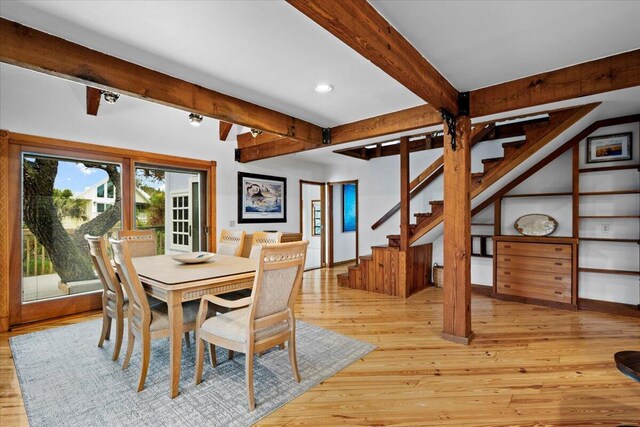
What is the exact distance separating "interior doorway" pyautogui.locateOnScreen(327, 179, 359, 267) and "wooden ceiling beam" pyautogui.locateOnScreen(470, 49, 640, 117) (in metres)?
4.09

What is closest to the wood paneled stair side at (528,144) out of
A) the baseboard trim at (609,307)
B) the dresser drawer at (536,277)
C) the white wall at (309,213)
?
the dresser drawer at (536,277)

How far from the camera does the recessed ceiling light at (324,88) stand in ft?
8.92

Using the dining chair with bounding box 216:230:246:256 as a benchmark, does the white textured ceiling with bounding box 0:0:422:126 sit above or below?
above

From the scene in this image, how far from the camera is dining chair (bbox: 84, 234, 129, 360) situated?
242cm

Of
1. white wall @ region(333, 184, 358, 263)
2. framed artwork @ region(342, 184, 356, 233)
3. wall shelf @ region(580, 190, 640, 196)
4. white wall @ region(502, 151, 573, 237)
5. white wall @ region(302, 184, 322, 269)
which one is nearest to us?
wall shelf @ region(580, 190, 640, 196)

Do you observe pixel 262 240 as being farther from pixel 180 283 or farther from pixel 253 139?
pixel 253 139

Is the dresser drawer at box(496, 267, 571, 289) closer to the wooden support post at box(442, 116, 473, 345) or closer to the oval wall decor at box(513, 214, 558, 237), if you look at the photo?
the oval wall decor at box(513, 214, 558, 237)

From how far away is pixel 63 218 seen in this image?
3688 millimetres

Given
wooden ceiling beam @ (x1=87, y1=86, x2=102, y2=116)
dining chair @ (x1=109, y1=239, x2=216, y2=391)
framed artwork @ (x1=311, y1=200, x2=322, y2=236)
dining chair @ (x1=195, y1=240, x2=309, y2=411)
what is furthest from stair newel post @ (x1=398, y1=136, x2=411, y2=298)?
framed artwork @ (x1=311, y1=200, x2=322, y2=236)

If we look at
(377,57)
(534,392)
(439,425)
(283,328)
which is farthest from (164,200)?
(534,392)

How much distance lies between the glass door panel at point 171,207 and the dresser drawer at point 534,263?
441 cm

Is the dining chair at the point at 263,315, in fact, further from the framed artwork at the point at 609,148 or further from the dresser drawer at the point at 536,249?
the framed artwork at the point at 609,148

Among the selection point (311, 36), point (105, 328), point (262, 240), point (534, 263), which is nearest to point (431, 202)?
point (534, 263)

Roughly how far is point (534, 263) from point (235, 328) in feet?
12.9
